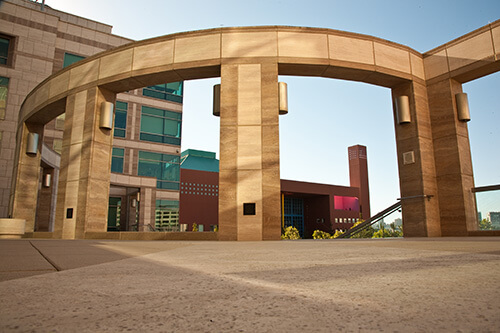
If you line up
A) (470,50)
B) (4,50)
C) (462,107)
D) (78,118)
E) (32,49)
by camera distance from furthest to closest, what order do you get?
(32,49), (4,50), (78,118), (462,107), (470,50)

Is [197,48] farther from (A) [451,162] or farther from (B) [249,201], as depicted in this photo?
(A) [451,162]

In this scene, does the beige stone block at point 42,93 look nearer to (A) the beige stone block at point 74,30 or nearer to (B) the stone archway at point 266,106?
(B) the stone archway at point 266,106

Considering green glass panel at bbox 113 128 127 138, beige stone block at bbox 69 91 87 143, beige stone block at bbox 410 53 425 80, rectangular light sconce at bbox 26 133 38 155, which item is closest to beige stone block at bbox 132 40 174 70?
beige stone block at bbox 69 91 87 143

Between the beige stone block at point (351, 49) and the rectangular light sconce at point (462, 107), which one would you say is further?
the rectangular light sconce at point (462, 107)

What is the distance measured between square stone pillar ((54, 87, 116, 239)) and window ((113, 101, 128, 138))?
19.0 m

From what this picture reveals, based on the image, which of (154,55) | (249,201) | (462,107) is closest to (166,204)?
(154,55)

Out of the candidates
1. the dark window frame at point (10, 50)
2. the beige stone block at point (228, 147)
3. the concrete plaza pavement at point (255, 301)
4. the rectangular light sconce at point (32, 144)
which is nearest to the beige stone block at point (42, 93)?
the rectangular light sconce at point (32, 144)

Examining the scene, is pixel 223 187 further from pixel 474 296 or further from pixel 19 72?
pixel 19 72

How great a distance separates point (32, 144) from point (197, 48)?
11.3 meters

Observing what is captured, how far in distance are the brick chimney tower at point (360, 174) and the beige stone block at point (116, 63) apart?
55.6 metres

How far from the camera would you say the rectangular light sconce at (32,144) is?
59.4 feet

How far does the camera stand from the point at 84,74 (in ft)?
49.3

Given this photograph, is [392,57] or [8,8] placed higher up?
[8,8]

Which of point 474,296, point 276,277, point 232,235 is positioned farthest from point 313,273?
point 232,235
